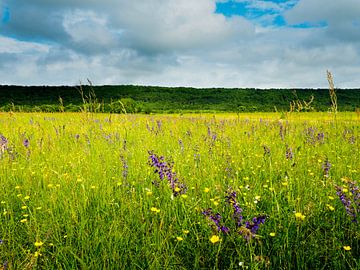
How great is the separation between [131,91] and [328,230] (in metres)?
44.4

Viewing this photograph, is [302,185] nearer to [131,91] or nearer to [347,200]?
[347,200]

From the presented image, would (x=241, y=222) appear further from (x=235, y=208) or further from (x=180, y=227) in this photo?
(x=180, y=227)

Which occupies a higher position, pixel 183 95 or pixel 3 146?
pixel 183 95

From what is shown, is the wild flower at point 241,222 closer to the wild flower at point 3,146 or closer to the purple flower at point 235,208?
the purple flower at point 235,208

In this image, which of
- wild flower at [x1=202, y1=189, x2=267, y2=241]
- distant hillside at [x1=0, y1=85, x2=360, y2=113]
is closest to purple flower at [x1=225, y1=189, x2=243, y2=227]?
wild flower at [x1=202, y1=189, x2=267, y2=241]

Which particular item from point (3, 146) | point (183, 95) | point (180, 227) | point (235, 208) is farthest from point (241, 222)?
point (183, 95)

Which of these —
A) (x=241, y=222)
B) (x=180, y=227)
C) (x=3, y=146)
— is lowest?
(x=180, y=227)

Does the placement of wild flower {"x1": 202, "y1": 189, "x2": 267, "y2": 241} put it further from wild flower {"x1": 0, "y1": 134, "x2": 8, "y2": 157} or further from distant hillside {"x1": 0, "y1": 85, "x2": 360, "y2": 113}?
distant hillside {"x1": 0, "y1": 85, "x2": 360, "y2": 113}

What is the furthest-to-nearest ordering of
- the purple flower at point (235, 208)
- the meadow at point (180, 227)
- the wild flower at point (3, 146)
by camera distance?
the wild flower at point (3, 146)
the meadow at point (180, 227)
the purple flower at point (235, 208)

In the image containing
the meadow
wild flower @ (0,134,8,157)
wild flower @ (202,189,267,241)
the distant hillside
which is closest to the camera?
wild flower @ (202,189,267,241)

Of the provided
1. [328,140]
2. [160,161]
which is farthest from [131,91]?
[160,161]

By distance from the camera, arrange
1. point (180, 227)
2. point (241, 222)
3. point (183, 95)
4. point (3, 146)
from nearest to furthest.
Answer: point (241, 222), point (180, 227), point (3, 146), point (183, 95)

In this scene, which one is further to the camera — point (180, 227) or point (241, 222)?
point (180, 227)

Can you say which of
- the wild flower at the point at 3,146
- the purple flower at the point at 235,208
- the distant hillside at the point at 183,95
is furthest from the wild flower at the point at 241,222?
the distant hillside at the point at 183,95
